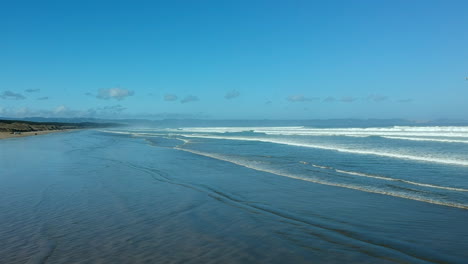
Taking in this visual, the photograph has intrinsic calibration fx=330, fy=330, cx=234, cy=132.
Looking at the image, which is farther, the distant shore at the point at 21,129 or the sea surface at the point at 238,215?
the distant shore at the point at 21,129

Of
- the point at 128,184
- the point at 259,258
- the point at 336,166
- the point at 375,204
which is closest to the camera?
the point at 259,258

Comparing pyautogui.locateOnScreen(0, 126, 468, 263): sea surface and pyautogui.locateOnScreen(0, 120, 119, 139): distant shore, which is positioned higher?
pyautogui.locateOnScreen(0, 120, 119, 139): distant shore

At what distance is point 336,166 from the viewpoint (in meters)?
15.4

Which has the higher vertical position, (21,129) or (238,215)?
(21,129)

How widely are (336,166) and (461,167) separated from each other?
16.7ft

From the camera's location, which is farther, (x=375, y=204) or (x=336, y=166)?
(x=336, y=166)

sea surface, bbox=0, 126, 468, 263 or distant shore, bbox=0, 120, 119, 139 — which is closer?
sea surface, bbox=0, 126, 468, 263

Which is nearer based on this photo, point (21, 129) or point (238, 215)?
point (238, 215)

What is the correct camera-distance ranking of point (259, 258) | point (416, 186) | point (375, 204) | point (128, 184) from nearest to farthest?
point (259, 258) < point (375, 204) < point (416, 186) < point (128, 184)

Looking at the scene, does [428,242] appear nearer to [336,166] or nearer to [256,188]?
[256,188]

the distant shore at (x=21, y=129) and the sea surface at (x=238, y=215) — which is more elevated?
the distant shore at (x=21, y=129)

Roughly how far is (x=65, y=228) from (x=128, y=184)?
490cm

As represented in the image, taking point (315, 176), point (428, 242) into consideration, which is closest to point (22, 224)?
point (428, 242)

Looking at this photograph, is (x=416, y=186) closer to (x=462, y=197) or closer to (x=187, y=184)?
(x=462, y=197)
